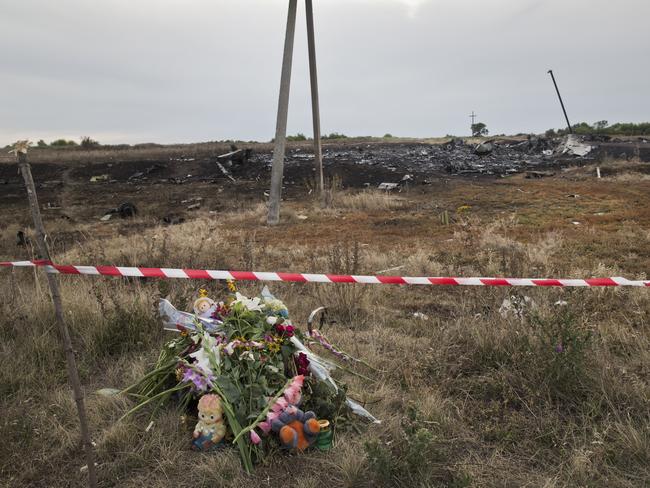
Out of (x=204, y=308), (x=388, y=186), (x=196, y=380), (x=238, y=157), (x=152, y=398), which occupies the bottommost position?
(x=388, y=186)

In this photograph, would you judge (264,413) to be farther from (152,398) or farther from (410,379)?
(410,379)

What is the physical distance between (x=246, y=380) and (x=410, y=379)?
1.15 meters

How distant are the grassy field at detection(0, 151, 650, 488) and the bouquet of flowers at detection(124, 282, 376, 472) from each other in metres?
0.13

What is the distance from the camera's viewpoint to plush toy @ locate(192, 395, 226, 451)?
256 centimetres

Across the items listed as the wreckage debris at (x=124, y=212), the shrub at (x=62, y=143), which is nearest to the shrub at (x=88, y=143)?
the shrub at (x=62, y=143)

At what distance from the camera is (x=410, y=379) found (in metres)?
3.24

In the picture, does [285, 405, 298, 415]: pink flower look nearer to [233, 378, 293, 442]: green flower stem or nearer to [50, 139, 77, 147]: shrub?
[233, 378, 293, 442]: green flower stem

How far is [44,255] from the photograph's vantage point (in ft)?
7.08

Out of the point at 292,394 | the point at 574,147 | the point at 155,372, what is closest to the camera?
the point at 292,394

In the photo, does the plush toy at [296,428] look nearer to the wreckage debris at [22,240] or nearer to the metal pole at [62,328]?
the metal pole at [62,328]

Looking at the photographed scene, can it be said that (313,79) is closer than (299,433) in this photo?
No

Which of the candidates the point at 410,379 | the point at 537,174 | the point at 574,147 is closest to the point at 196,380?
the point at 410,379

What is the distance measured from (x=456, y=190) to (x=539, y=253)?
9.85m

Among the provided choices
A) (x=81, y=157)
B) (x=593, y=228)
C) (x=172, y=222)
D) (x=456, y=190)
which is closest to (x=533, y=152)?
(x=456, y=190)
